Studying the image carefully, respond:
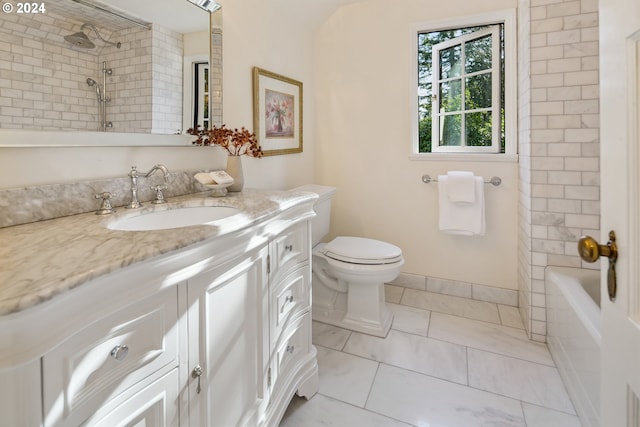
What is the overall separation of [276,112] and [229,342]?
1722 millimetres

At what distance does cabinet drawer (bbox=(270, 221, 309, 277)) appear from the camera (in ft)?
4.24

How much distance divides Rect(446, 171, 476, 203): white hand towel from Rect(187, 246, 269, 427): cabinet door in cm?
167

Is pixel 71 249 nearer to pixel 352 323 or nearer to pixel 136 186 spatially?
pixel 136 186

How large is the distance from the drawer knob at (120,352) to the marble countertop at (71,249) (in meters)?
0.17

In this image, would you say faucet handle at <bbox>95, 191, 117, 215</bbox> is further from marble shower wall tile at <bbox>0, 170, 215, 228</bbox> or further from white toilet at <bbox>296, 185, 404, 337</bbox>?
white toilet at <bbox>296, 185, 404, 337</bbox>

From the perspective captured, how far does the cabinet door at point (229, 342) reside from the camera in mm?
909

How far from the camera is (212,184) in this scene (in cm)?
154

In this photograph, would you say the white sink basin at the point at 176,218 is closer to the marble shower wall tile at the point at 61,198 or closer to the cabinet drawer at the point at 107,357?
the marble shower wall tile at the point at 61,198

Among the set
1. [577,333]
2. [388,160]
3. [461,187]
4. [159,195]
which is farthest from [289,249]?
[388,160]

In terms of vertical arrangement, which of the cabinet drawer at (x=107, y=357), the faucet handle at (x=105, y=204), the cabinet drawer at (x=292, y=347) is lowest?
the cabinet drawer at (x=292, y=347)

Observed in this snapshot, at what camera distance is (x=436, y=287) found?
8.99 feet

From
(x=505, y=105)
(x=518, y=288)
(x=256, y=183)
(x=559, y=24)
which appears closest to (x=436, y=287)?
(x=518, y=288)

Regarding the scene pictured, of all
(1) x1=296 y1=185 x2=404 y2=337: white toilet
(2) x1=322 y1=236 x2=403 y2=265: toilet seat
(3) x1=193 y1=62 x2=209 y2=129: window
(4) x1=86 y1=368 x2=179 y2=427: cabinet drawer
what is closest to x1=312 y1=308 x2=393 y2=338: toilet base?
(1) x1=296 y1=185 x2=404 y2=337: white toilet

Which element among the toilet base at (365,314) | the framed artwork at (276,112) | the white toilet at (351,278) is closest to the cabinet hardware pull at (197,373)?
the white toilet at (351,278)
